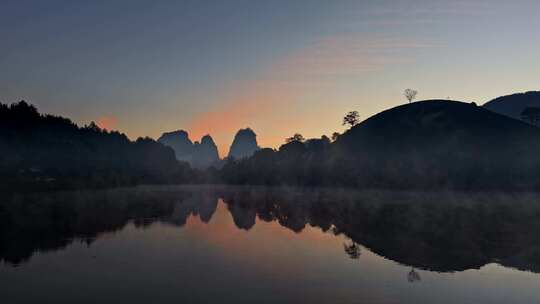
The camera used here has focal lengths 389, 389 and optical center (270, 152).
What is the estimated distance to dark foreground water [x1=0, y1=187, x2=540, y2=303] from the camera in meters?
23.2

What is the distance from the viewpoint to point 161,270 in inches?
1146

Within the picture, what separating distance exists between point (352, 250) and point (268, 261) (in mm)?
10040

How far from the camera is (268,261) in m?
32.9

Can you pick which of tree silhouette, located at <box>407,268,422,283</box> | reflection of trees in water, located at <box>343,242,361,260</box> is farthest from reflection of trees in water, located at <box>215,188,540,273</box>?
tree silhouette, located at <box>407,268,422,283</box>

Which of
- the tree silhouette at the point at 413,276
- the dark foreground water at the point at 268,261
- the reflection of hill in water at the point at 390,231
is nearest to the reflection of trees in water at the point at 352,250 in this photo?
the dark foreground water at the point at 268,261

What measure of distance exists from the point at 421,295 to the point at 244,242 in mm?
23259

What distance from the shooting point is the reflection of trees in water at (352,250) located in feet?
116

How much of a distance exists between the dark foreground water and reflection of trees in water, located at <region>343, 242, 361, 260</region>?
101 millimetres

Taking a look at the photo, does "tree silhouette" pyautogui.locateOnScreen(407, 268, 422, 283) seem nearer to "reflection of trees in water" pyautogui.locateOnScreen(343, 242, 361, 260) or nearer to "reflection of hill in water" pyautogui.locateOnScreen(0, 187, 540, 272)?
"reflection of hill in water" pyautogui.locateOnScreen(0, 187, 540, 272)

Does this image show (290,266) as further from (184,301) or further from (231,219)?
(231,219)

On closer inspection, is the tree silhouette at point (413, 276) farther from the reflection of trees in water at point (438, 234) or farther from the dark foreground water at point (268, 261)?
the reflection of trees in water at point (438, 234)

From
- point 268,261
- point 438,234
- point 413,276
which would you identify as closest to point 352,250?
point 268,261

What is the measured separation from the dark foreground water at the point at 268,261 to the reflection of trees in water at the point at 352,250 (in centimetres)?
10

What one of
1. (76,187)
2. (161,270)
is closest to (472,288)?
(161,270)
